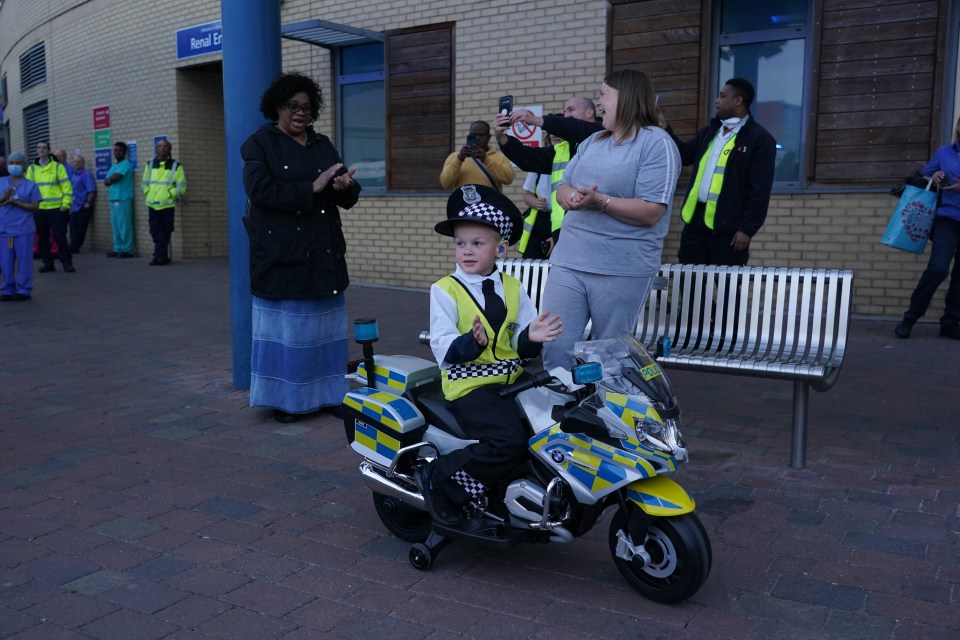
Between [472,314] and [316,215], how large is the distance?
7.45 feet

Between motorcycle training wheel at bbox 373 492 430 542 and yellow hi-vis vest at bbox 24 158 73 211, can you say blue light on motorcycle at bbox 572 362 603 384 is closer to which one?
motorcycle training wheel at bbox 373 492 430 542

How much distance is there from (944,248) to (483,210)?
236 inches

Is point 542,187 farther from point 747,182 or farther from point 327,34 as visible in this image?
point 327,34

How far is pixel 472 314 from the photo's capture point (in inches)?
142

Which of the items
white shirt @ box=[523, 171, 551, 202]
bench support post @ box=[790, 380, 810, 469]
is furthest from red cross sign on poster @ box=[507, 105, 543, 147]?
bench support post @ box=[790, 380, 810, 469]

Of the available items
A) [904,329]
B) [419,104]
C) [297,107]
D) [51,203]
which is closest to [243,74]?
[297,107]

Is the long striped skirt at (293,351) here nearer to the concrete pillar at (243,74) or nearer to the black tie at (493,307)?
the concrete pillar at (243,74)

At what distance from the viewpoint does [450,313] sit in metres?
3.61

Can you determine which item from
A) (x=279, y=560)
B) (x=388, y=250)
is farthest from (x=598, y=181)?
(x=388, y=250)

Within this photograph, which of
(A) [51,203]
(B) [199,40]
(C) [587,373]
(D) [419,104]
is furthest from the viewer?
(B) [199,40]

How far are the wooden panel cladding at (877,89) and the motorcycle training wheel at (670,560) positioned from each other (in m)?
6.61

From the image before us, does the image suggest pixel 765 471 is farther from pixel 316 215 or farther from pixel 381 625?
pixel 316 215

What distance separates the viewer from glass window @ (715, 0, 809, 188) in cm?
923

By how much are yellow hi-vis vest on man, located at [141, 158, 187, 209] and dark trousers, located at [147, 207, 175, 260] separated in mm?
161
